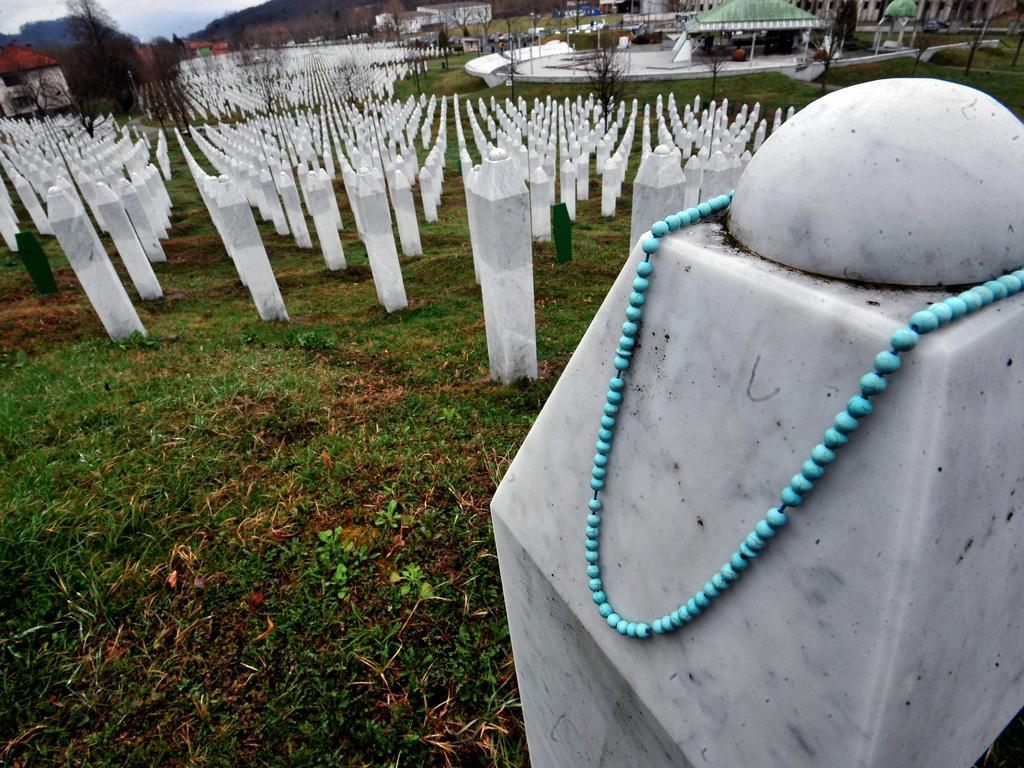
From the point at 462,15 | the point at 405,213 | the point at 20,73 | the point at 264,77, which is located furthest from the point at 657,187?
the point at 462,15

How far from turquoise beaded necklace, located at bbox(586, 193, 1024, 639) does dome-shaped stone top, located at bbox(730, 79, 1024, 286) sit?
0.07 meters

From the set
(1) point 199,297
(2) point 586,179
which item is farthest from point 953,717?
(2) point 586,179

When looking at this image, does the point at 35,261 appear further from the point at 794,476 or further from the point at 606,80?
the point at 606,80

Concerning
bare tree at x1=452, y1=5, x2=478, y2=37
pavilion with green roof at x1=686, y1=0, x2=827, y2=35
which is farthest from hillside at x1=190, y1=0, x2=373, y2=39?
pavilion with green roof at x1=686, y1=0, x2=827, y2=35

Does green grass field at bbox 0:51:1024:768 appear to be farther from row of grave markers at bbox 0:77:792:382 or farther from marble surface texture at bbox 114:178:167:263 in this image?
marble surface texture at bbox 114:178:167:263

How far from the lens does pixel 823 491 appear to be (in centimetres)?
77

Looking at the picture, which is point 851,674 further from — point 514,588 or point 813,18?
point 813,18

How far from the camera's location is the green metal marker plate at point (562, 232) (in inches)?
267

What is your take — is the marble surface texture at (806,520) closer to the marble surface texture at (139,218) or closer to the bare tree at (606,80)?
the marble surface texture at (139,218)

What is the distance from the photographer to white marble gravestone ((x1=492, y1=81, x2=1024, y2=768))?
28.0 inches

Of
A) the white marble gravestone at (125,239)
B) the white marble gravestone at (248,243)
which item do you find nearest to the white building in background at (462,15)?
the white marble gravestone at (125,239)

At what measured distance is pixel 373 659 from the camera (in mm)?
2223

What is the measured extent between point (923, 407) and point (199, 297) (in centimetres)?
824

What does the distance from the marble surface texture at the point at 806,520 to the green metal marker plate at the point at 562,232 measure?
236 inches
